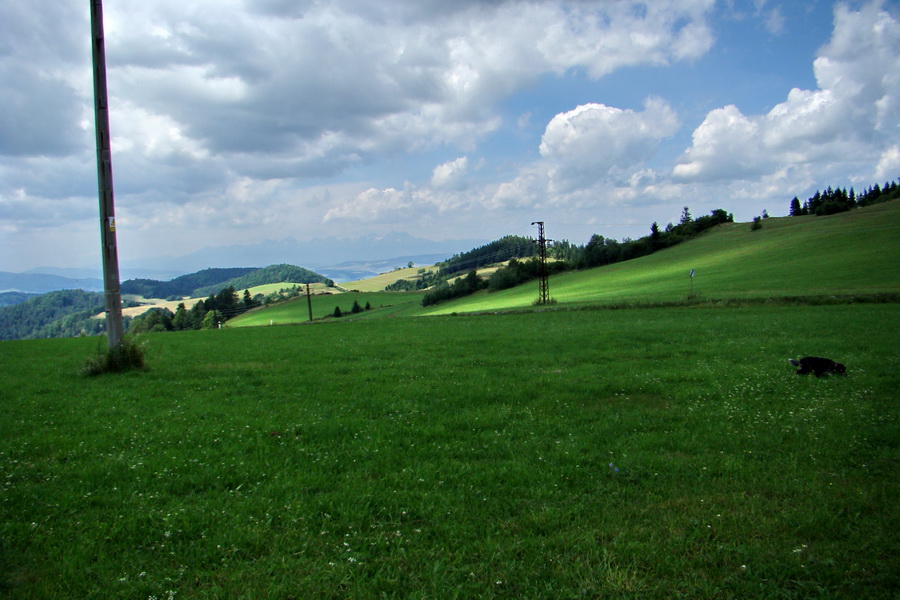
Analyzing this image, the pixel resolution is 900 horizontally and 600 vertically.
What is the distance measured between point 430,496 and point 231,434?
4.44 metres

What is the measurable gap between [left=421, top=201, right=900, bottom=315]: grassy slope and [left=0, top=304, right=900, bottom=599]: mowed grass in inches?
1651

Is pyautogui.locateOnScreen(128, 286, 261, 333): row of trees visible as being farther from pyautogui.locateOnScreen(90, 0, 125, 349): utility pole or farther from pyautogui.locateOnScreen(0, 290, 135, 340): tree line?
pyautogui.locateOnScreen(90, 0, 125, 349): utility pole

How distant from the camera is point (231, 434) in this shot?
27.6 ft

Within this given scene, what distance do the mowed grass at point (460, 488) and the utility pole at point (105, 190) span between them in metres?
3.08

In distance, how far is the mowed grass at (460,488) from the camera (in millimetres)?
4375

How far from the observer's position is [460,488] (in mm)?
6188

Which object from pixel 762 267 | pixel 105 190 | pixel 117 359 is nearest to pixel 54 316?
pixel 105 190

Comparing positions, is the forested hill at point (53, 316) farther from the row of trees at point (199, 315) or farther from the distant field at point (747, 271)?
the distant field at point (747, 271)

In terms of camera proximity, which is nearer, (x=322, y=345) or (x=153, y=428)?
(x=153, y=428)

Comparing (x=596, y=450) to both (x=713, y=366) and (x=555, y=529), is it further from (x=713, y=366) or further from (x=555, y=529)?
(x=713, y=366)

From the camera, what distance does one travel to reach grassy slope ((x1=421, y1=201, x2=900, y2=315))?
167 feet

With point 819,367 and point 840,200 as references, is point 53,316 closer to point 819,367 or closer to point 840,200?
point 819,367

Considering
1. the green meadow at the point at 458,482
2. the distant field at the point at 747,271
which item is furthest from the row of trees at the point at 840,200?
the green meadow at the point at 458,482

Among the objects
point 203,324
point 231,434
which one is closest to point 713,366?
point 231,434
